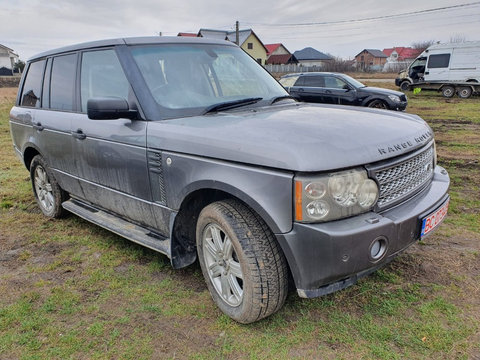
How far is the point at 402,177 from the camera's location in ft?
7.97

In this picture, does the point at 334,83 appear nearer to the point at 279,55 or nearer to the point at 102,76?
the point at 102,76

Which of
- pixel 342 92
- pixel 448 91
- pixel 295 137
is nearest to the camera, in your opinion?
pixel 295 137

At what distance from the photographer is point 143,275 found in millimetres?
3275

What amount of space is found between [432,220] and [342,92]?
10852 millimetres

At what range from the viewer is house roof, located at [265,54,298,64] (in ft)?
215

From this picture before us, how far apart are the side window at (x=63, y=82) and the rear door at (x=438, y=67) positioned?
875 inches

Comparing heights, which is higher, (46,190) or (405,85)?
(46,190)

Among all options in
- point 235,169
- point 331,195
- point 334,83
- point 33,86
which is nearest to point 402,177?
point 331,195

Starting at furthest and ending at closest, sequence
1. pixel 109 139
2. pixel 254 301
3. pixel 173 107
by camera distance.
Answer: pixel 109 139 → pixel 173 107 → pixel 254 301

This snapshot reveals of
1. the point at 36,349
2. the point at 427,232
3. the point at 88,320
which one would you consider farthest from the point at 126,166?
the point at 427,232

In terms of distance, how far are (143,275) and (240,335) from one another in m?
1.17

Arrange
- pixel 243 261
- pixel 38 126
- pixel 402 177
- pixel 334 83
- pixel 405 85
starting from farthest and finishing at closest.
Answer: pixel 405 85
pixel 334 83
pixel 38 126
pixel 402 177
pixel 243 261

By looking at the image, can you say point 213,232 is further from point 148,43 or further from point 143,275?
point 148,43

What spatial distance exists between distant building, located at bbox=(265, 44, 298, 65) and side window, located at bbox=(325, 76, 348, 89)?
180ft
